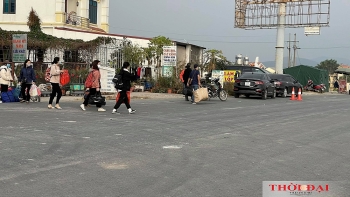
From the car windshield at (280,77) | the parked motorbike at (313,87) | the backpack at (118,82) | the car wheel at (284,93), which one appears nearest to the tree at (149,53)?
the car windshield at (280,77)

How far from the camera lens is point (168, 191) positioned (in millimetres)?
6254

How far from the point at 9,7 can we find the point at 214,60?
17.5 metres

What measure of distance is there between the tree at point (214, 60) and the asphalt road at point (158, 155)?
2102 cm

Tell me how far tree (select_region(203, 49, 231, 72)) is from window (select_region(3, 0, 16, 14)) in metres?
15.9

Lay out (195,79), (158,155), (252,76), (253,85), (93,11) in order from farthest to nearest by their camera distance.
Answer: (93,11) < (252,76) < (253,85) < (195,79) < (158,155)

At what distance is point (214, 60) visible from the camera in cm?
3675

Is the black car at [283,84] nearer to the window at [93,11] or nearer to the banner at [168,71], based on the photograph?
the banner at [168,71]

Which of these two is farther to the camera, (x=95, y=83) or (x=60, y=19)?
(x=60, y=19)

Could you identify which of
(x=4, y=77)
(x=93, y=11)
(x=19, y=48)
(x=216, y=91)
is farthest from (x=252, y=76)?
(x=93, y=11)

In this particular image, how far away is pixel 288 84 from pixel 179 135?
23972 millimetres

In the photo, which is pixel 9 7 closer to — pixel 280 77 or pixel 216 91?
pixel 280 77

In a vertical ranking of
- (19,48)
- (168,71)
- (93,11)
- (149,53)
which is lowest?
(168,71)

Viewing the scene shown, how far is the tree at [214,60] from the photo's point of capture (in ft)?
117

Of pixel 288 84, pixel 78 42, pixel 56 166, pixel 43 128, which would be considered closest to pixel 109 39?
pixel 78 42
